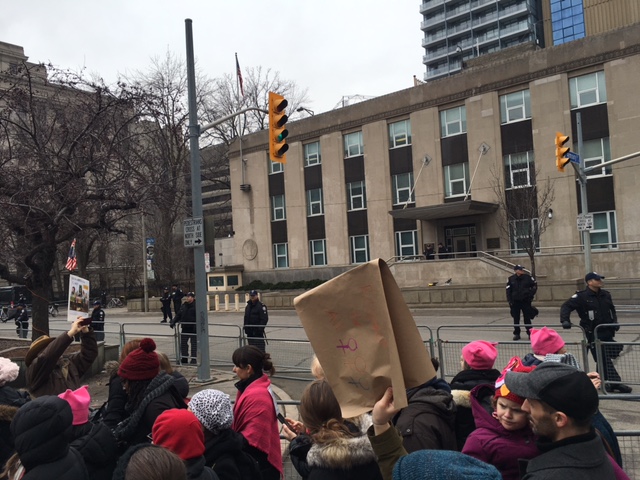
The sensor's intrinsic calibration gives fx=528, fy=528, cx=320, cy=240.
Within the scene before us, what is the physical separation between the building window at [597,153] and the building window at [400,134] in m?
10.8

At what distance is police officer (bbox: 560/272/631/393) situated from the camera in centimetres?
892

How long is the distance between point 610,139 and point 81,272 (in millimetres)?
37685

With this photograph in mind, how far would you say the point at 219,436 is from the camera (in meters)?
3.26

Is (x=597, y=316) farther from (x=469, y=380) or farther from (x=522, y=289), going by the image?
(x=469, y=380)

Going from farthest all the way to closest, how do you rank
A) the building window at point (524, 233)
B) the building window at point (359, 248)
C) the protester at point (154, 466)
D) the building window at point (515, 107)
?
1. the building window at point (359, 248)
2. the building window at point (515, 107)
3. the building window at point (524, 233)
4. the protester at point (154, 466)

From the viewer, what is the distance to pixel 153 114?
12.6 meters

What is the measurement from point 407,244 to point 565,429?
32943mm

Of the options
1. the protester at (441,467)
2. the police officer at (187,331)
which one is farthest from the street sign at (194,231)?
the protester at (441,467)

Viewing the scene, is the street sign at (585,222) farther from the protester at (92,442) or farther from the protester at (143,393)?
the protester at (92,442)

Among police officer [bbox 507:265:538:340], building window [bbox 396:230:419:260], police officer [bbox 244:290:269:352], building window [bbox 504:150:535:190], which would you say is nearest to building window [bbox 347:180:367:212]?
building window [bbox 396:230:419:260]

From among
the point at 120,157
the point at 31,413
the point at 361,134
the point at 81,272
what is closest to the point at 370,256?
the point at 361,134

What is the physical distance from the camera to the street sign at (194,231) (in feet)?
37.4

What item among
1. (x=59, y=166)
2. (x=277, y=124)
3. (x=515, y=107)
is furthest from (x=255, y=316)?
(x=515, y=107)

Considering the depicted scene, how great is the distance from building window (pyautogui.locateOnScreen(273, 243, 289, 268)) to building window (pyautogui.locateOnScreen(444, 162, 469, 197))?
1339cm
